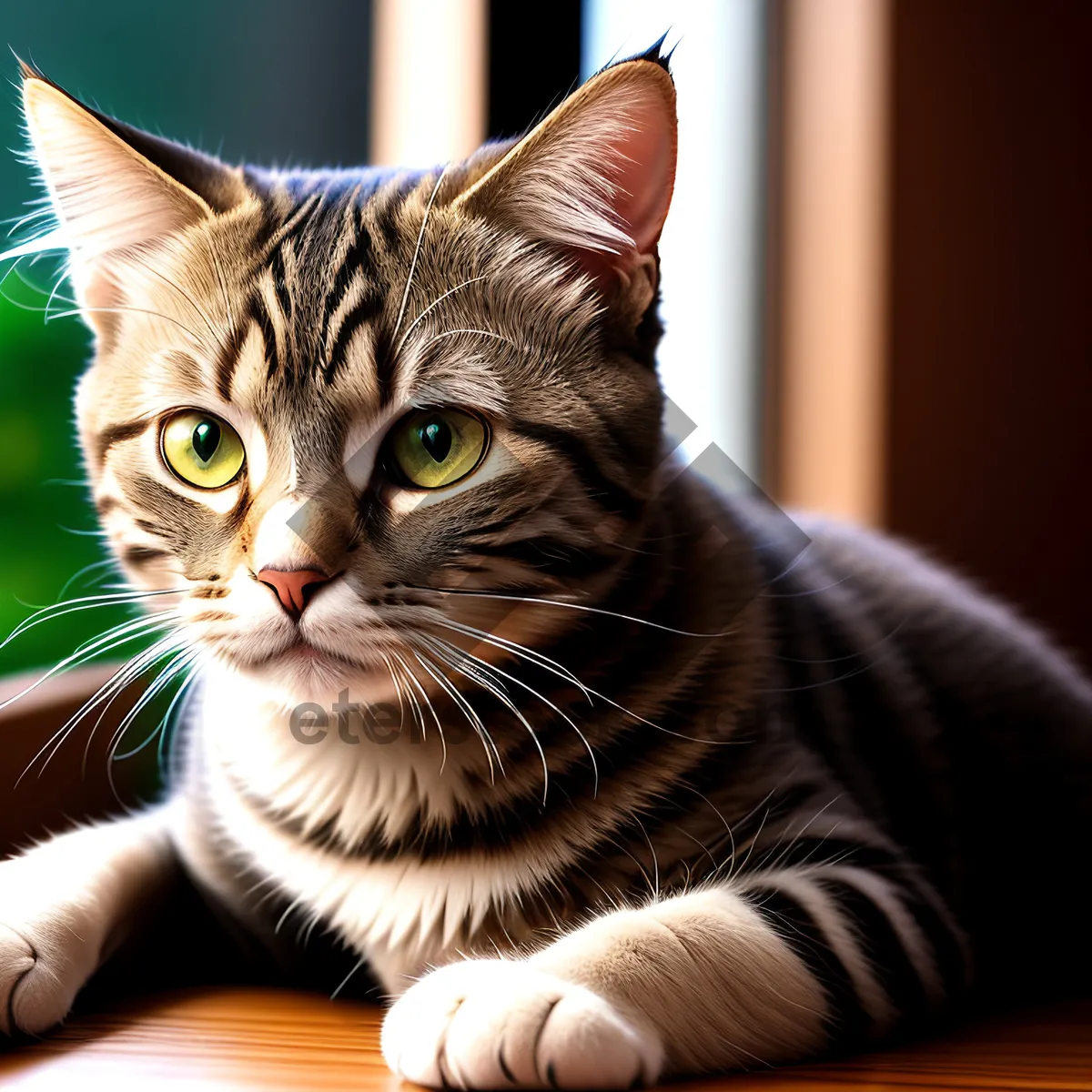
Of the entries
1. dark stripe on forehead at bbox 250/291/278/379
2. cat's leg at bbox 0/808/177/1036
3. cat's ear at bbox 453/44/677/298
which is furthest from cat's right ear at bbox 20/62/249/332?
cat's leg at bbox 0/808/177/1036

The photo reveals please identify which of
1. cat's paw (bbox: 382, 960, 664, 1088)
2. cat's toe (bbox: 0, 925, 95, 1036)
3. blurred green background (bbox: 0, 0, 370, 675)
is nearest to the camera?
cat's paw (bbox: 382, 960, 664, 1088)

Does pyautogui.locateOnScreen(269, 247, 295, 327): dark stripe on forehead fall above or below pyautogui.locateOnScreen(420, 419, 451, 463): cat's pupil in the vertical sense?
above

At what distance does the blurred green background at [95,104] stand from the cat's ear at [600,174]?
0.43 m

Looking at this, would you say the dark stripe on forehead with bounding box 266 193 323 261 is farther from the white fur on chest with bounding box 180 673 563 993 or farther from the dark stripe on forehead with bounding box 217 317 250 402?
the white fur on chest with bounding box 180 673 563 993

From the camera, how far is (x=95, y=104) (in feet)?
3.73

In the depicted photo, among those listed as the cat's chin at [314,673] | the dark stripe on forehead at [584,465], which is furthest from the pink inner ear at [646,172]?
the cat's chin at [314,673]

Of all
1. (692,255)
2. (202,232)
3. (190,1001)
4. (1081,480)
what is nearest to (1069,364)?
(1081,480)

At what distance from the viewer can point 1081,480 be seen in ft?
8.09


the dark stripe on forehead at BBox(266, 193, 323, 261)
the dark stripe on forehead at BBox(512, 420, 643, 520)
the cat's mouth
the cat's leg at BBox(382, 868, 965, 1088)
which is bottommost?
the cat's leg at BBox(382, 868, 965, 1088)

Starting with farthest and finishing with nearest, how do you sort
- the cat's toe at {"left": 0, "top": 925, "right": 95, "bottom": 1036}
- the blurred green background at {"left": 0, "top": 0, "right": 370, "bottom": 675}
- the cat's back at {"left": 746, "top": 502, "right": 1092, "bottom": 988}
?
the blurred green background at {"left": 0, "top": 0, "right": 370, "bottom": 675} → the cat's back at {"left": 746, "top": 502, "right": 1092, "bottom": 988} → the cat's toe at {"left": 0, "top": 925, "right": 95, "bottom": 1036}

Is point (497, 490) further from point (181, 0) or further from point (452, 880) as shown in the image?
point (181, 0)

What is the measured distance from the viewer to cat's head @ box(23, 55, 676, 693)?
866mm

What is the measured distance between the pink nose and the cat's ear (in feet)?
1.08

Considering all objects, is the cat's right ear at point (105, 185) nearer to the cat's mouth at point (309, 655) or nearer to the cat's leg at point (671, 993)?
the cat's mouth at point (309, 655)
